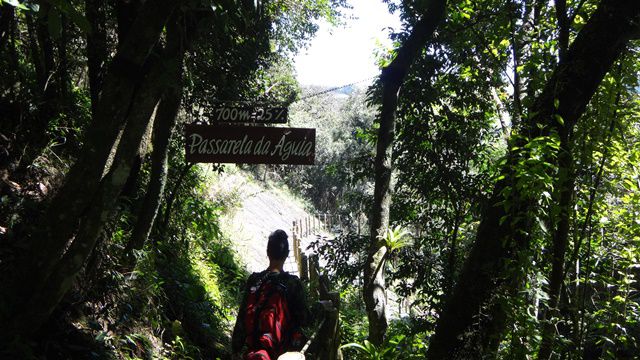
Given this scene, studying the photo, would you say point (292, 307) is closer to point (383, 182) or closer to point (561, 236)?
point (561, 236)

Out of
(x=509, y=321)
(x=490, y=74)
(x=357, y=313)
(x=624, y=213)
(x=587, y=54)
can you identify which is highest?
(x=490, y=74)

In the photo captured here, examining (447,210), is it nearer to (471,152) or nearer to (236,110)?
(471,152)

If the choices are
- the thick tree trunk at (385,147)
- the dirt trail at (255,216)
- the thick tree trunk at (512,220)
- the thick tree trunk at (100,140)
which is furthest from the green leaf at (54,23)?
the dirt trail at (255,216)

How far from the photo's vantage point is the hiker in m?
3.24

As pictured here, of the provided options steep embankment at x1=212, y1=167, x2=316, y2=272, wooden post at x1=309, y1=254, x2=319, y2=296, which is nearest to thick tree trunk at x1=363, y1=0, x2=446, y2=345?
wooden post at x1=309, y1=254, x2=319, y2=296

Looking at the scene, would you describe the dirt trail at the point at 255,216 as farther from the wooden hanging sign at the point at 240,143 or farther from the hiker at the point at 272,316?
the hiker at the point at 272,316

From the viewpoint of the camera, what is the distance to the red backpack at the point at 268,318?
3203 mm

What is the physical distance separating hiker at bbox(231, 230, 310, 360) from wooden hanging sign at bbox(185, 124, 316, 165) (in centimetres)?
137

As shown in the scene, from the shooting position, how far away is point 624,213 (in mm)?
3414

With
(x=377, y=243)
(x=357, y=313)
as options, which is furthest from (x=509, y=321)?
(x=357, y=313)

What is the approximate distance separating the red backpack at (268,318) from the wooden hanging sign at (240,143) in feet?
5.07

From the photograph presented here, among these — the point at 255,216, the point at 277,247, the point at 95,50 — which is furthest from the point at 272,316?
the point at 255,216

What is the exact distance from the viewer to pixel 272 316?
3279 mm

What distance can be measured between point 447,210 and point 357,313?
335cm
